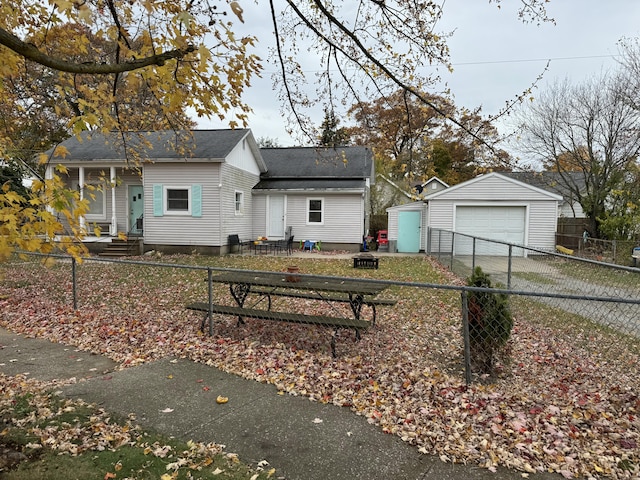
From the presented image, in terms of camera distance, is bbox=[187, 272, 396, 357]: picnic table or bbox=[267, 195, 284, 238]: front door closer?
bbox=[187, 272, 396, 357]: picnic table

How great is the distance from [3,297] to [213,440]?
7.43 m

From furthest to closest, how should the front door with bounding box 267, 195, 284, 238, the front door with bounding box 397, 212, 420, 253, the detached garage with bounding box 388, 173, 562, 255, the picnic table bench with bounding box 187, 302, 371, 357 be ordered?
the front door with bounding box 267, 195, 284, 238, the front door with bounding box 397, 212, 420, 253, the detached garage with bounding box 388, 173, 562, 255, the picnic table bench with bounding box 187, 302, 371, 357

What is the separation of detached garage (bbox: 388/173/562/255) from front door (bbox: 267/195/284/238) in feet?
22.2

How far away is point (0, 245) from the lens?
224cm

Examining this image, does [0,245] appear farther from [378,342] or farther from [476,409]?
A: [378,342]

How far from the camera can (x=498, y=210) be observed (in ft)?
55.8

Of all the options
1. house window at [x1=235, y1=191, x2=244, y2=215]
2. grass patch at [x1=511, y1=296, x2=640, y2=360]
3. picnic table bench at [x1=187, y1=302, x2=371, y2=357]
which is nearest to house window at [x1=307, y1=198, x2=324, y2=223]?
house window at [x1=235, y1=191, x2=244, y2=215]

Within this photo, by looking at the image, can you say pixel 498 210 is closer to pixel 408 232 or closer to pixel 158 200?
pixel 408 232

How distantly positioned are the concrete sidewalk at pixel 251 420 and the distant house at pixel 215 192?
10.3 metres

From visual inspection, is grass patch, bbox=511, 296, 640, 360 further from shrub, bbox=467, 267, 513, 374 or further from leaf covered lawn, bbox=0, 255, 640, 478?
shrub, bbox=467, 267, 513, 374

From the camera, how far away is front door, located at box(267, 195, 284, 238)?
63.2 feet

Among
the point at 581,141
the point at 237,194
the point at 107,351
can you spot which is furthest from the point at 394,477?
the point at 581,141

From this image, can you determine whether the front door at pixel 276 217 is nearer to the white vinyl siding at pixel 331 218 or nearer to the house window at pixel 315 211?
the white vinyl siding at pixel 331 218

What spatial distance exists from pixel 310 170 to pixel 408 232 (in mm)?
5830
